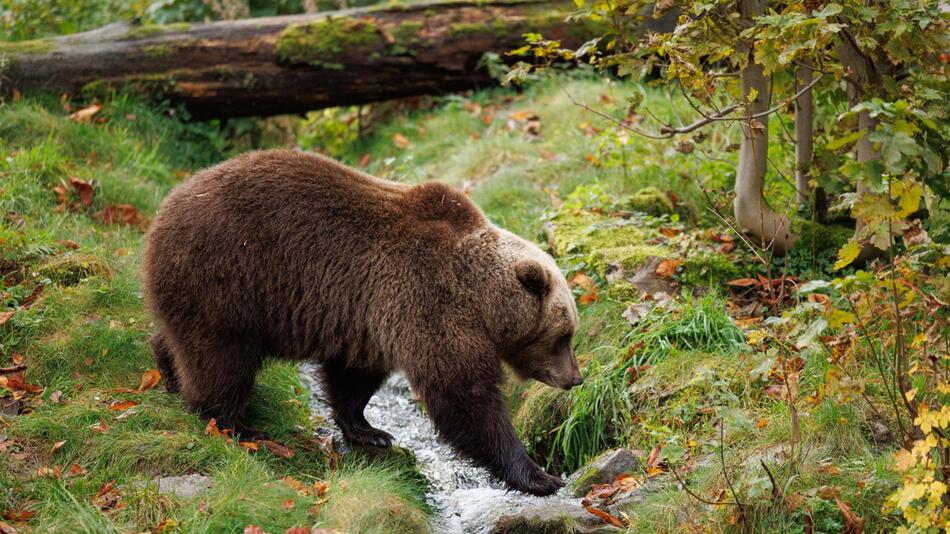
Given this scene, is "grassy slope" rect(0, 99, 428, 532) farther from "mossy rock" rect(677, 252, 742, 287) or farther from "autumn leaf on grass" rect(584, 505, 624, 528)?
"mossy rock" rect(677, 252, 742, 287)

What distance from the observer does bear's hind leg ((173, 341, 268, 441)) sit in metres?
6.00

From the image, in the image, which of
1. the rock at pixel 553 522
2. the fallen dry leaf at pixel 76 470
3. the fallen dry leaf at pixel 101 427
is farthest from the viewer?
the fallen dry leaf at pixel 101 427

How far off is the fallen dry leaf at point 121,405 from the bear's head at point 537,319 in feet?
7.61

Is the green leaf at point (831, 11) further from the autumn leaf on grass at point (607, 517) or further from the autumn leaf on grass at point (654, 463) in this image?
the autumn leaf on grass at point (607, 517)

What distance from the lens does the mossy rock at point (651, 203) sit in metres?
8.55

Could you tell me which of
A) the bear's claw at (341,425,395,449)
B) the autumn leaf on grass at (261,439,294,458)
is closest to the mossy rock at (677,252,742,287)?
the bear's claw at (341,425,395,449)

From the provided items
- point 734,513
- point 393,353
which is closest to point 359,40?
point 393,353

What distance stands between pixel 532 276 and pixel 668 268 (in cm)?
174

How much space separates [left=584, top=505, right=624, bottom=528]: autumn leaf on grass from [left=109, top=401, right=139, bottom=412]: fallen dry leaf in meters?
2.81

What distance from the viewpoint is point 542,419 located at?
274 inches

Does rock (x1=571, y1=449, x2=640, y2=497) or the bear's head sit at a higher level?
the bear's head

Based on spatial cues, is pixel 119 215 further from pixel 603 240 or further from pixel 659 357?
pixel 659 357

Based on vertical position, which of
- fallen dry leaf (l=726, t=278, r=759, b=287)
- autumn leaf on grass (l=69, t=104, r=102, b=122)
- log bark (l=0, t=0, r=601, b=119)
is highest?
log bark (l=0, t=0, r=601, b=119)

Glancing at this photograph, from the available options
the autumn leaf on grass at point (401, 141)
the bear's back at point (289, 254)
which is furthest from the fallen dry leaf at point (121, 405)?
the autumn leaf on grass at point (401, 141)
